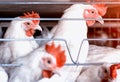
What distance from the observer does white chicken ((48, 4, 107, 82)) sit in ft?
3.25

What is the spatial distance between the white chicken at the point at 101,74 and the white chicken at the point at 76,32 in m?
0.03

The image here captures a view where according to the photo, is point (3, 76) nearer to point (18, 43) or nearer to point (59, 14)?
point (18, 43)

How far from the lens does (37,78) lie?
936mm

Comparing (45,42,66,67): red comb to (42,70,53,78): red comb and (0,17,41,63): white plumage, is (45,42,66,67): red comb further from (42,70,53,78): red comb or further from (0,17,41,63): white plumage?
(0,17,41,63): white plumage

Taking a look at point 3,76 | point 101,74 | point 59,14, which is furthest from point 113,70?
point 59,14

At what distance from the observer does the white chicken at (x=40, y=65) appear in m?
0.90

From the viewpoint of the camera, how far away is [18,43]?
112 centimetres

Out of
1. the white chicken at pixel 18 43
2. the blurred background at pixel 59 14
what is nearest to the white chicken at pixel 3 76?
the white chicken at pixel 18 43

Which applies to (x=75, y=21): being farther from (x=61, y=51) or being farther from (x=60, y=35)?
(x=61, y=51)

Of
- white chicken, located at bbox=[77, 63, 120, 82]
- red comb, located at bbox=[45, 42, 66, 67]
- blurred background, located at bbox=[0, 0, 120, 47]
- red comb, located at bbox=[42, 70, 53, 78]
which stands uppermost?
red comb, located at bbox=[45, 42, 66, 67]

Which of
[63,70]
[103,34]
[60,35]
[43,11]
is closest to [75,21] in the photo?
[60,35]

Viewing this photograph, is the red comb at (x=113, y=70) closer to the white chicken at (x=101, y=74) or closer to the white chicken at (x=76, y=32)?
the white chicken at (x=101, y=74)

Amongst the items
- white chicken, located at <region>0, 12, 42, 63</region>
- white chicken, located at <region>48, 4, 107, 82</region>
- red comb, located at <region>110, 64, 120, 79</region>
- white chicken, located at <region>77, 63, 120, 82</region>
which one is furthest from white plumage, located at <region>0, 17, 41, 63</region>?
red comb, located at <region>110, 64, 120, 79</region>

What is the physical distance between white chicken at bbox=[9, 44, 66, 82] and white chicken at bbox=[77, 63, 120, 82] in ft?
0.42
